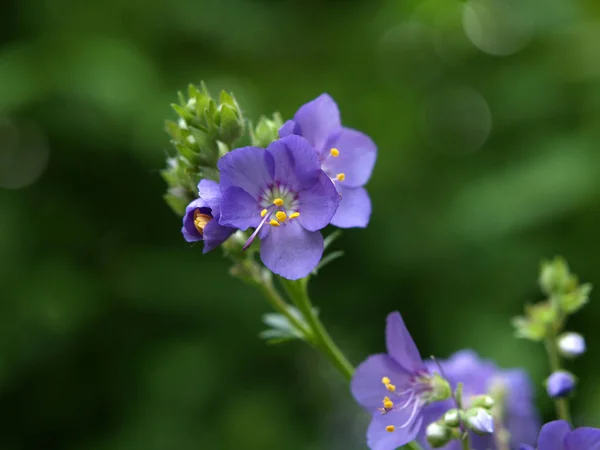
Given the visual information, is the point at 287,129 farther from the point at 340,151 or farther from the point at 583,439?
the point at 583,439

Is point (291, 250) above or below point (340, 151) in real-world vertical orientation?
below

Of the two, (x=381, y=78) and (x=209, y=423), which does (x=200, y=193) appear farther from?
(x=381, y=78)

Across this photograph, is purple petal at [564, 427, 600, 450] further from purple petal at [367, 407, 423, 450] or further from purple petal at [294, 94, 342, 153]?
purple petal at [294, 94, 342, 153]

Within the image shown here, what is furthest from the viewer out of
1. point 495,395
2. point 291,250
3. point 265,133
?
point 495,395

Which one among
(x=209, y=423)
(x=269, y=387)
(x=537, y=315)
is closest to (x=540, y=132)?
(x=269, y=387)

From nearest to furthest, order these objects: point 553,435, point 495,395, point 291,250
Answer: point 553,435
point 291,250
point 495,395

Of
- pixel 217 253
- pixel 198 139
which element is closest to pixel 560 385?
pixel 198 139

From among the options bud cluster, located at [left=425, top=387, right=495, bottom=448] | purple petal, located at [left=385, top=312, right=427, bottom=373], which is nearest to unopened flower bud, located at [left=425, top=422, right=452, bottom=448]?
bud cluster, located at [left=425, top=387, right=495, bottom=448]
